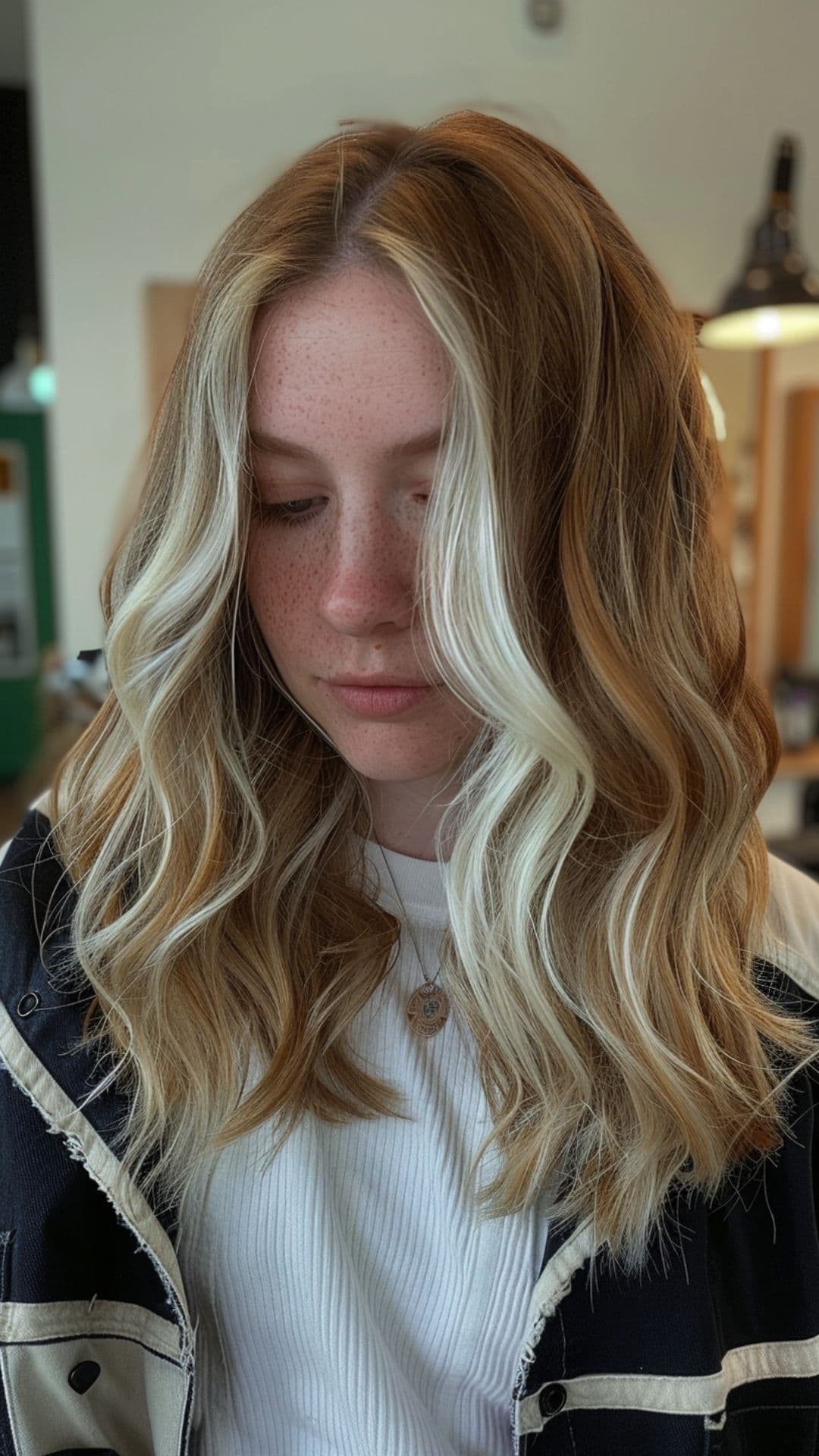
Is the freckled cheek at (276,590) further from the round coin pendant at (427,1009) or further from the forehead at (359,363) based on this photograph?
the round coin pendant at (427,1009)

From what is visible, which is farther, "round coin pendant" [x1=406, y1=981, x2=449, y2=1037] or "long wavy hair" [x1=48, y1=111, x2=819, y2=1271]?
"round coin pendant" [x1=406, y1=981, x2=449, y2=1037]

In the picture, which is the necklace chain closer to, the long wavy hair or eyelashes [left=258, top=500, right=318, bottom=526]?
the long wavy hair

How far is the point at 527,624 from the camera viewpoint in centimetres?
76

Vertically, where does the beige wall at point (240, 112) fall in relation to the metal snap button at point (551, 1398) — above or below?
above

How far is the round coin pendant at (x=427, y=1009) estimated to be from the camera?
90cm

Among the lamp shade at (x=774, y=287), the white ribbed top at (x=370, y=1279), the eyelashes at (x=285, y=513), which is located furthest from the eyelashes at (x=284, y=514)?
the lamp shade at (x=774, y=287)

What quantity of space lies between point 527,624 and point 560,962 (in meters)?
0.27

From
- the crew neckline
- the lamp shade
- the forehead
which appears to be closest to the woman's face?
the forehead

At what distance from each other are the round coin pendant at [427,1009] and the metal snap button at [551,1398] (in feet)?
0.91

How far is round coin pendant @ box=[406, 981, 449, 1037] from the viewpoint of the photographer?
0.90m

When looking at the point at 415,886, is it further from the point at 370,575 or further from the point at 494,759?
the point at 370,575

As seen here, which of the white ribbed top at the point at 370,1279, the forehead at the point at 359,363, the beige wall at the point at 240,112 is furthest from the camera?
the beige wall at the point at 240,112

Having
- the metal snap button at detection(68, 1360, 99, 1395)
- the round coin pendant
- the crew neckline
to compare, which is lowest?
the metal snap button at detection(68, 1360, 99, 1395)

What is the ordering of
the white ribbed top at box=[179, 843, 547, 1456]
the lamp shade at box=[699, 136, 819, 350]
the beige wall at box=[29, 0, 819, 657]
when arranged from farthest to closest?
the beige wall at box=[29, 0, 819, 657], the lamp shade at box=[699, 136, 819, 350], the white ribbed top at box=[179, 843, 547, 1456]
